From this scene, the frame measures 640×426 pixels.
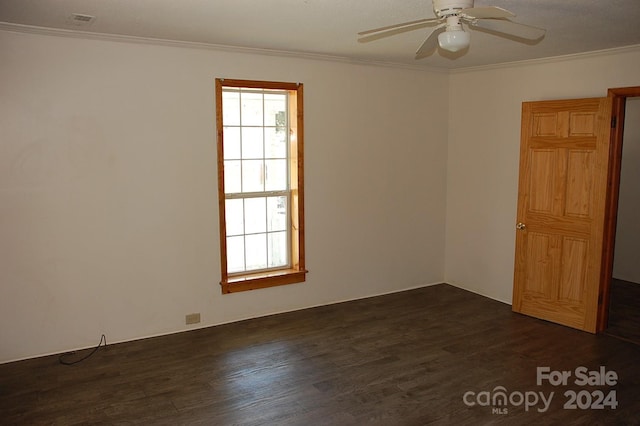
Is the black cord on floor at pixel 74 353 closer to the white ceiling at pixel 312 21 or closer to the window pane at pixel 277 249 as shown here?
the window pane at pixel 277 249

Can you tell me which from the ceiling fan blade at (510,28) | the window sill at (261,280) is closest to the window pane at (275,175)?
the window sill at (261,280)

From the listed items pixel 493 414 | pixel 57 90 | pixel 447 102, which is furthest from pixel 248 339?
pixel 447 102

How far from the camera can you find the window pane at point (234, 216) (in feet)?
16.1

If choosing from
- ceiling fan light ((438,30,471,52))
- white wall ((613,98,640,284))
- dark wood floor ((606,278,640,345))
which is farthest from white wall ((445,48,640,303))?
ceiling fan light ((438,30,471,52))

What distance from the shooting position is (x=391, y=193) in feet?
18.9

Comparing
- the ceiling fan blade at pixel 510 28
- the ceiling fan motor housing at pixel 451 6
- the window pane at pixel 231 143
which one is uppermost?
the ceiling fan blade at pixel 510 28

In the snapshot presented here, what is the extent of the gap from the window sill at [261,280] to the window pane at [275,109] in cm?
150

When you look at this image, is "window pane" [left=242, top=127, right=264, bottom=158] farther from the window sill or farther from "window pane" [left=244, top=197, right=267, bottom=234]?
the window sill

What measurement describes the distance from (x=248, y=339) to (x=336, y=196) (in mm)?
1765

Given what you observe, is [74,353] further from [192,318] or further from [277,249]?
[277,249]

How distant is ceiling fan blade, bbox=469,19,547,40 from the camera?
3459 mm

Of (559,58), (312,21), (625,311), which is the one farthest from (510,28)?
(625,311)

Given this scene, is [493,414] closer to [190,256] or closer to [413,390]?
[413,390]

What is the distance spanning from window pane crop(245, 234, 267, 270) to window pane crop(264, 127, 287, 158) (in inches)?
32.6
